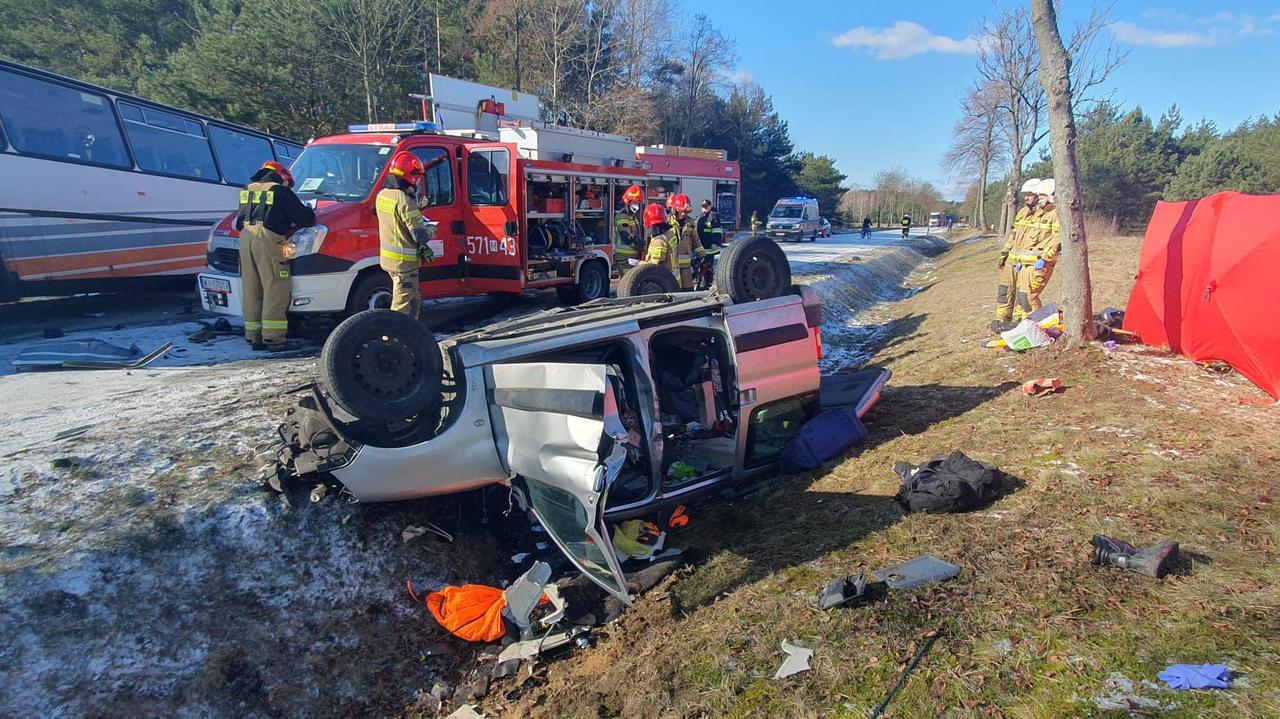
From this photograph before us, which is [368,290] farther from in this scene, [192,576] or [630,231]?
[192,576]

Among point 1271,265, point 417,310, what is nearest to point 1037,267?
point 1271,265

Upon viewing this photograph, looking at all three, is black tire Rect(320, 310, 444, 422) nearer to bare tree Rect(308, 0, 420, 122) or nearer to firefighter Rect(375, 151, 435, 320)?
firefighter Rect(375, 151, 435, 320)

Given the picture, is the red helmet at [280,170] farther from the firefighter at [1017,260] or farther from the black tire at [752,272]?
the firefighter at [1017,260]

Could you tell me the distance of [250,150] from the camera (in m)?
11.5

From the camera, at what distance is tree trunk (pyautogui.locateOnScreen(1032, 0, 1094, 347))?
21.2ft

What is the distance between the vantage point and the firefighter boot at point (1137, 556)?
284 centimetres

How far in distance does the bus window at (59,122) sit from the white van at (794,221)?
86.1 ft

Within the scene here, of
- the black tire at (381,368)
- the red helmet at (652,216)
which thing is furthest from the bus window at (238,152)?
the black tire at (381,368)

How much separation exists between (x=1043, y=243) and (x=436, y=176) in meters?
7.66

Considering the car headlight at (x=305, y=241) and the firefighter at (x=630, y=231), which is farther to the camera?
the firefighter at (x=630, y=231)

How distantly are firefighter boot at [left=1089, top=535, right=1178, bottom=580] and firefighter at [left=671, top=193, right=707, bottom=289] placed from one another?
19.4 ft

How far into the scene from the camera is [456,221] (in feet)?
28.3

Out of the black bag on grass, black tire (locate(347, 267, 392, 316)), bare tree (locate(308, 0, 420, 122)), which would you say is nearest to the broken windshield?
black tire (locate(347, 267, 392, 316))

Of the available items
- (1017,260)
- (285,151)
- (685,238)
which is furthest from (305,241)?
(1017,260)
